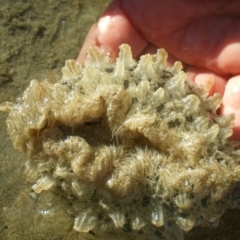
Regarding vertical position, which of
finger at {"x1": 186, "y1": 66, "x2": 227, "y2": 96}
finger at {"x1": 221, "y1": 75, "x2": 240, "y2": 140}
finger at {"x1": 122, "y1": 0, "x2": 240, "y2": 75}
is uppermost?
finger at {"x1": 122, "y1": 0, "x2": 240, "y2": 75}

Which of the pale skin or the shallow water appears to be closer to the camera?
the shallow water

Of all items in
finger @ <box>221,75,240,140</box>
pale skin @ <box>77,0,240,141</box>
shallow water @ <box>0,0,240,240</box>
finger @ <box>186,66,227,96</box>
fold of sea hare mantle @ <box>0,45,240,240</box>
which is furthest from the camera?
pale skin @ <box>77,0,240,141</box>

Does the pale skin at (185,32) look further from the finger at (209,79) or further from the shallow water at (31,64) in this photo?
the shallow water at (31,64)

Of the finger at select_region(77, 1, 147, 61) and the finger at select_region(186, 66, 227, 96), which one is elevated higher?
the finger at select_region(77, 1, 147, 61)

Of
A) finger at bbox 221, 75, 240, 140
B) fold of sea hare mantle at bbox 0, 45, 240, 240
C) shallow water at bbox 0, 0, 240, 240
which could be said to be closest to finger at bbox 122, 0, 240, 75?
finger at bbox 221, 75, 240, 140

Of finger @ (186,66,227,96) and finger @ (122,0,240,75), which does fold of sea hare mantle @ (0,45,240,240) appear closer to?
finger @ (186,66,227,96)

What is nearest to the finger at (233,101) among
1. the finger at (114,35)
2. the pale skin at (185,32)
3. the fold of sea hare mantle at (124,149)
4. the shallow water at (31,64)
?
the pale skin at (185,32)

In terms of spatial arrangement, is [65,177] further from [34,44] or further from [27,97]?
[34,44]
